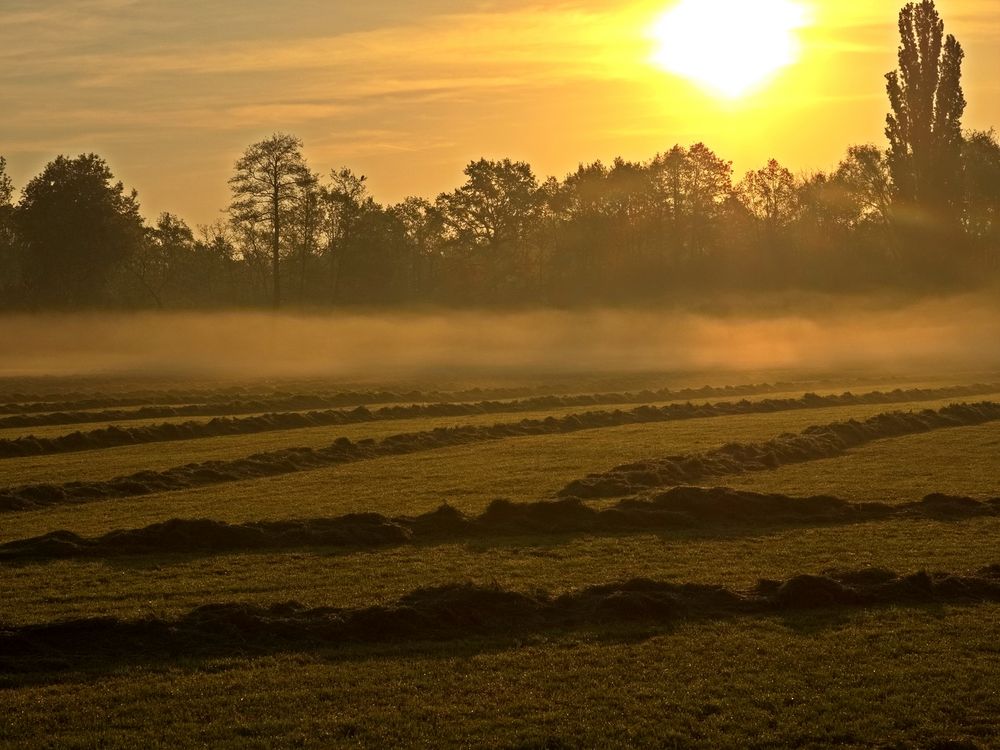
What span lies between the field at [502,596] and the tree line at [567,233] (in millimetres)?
63115

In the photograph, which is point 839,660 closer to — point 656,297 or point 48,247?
point 48,247

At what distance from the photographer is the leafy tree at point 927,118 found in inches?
3875

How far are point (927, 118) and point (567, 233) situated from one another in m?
34.2

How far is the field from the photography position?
1198 cm

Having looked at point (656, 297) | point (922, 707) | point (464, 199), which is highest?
point (464, 199)

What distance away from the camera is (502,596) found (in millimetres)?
15828

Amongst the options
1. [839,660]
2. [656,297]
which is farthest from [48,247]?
[839,660]

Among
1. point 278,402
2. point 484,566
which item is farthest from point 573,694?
point 278,402

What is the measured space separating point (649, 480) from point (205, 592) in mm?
12809

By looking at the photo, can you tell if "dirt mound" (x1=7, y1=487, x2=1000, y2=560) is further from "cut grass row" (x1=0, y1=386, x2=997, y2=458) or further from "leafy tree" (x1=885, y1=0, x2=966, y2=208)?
"leafy tree" (x1=885, y1=0, x2=966, y2=208)

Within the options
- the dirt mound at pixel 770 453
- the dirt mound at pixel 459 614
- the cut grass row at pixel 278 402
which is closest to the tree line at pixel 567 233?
the cut grass row at pixel 278 402

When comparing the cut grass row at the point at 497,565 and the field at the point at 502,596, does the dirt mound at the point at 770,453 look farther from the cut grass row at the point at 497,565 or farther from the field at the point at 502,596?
the cut grass row at the point at 497,565

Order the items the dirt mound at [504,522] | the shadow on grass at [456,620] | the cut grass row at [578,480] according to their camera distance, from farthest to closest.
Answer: the cut grass row at [578,480]
the dirt mound at [504,522]
the shadow on grass at [456,620]

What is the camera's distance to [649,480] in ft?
91.4
